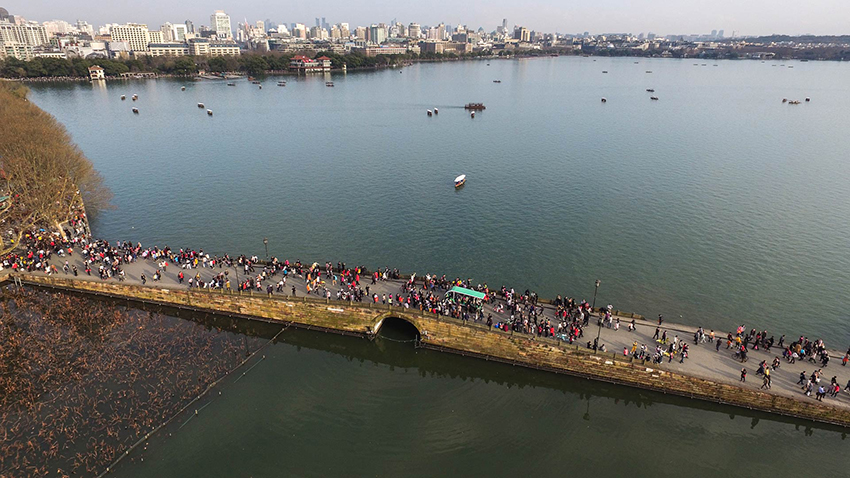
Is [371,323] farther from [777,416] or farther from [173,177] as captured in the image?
[173,177]

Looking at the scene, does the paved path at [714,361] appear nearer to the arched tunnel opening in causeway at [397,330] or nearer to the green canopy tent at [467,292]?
the green canopy tent at [467,292]

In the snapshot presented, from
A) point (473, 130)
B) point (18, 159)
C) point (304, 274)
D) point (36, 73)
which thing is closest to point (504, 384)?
point (304, 274)

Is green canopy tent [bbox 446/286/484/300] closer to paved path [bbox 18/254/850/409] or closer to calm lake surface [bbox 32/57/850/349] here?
paved path [bbox 18/254/850/409]

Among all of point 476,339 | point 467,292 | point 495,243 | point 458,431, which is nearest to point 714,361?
point 476,339

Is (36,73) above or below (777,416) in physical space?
above

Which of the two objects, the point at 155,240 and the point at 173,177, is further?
the point at 173,177

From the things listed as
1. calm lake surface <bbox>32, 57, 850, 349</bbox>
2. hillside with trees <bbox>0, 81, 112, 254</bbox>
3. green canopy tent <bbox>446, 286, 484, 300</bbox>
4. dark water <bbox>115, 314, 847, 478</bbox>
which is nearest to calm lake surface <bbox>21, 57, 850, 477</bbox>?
dark water <bbox>115, 314, 847, 478</bbox>

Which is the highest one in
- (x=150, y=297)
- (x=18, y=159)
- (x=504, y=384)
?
(x=18, y=159)

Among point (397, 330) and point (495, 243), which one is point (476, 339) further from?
point (495, 243)
